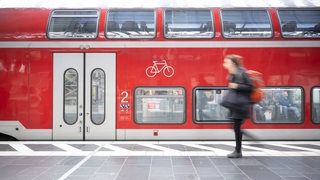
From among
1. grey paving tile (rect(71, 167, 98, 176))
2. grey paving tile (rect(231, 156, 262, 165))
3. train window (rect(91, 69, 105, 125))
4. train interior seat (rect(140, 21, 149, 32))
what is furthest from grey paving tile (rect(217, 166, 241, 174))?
train interior seat (rect(140, 21, 149, 32))

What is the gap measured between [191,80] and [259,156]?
2730 mm

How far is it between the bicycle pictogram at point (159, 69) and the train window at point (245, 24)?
5.61 ft

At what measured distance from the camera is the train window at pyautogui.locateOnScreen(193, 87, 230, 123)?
9.07 m

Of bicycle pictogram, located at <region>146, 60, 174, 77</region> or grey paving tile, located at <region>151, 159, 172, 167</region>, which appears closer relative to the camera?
grey paving tile, located at <region>151, 159, 172, 167</region>

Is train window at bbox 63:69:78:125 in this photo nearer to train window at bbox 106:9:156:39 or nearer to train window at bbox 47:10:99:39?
train window at bbox 47:10:99:39

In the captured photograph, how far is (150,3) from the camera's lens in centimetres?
941

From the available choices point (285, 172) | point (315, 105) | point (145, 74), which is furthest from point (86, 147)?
point (315, 105)

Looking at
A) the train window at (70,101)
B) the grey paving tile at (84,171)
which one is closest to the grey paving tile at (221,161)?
the grey paving tile at (84,171)

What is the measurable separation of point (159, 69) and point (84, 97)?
213 centimetres

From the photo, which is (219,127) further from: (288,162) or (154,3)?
(154,3)

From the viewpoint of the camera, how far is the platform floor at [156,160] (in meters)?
5.86

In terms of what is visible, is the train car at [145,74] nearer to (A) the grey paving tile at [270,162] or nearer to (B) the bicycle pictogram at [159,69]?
(B) the bicycle pictogram at [159,69]

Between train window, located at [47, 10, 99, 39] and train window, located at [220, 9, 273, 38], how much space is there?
3.48 meters

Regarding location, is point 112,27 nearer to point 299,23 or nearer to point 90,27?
point 90,27
